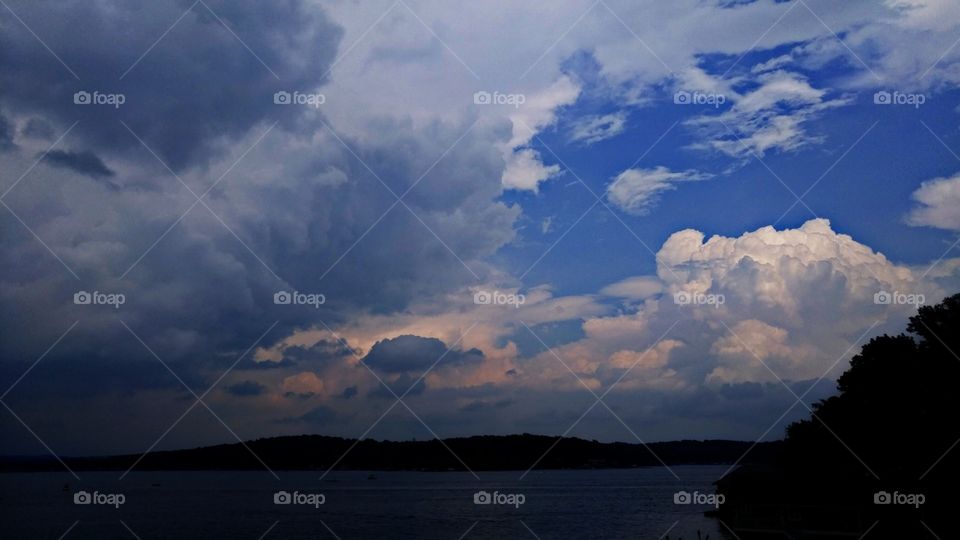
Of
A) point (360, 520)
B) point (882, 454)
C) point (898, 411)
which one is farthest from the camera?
point (360, 520)

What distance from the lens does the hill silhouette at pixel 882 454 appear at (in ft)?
116

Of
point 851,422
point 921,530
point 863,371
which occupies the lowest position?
point 921,530

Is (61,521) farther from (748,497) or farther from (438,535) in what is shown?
(748,497)

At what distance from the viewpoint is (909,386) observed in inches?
1697

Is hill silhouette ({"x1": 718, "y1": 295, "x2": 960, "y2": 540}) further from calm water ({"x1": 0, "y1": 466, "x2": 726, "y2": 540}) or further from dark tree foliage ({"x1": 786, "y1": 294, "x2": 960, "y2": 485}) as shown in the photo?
calm water ({"x1": 0, "y1": 466, "x2": 726, "y2": 540})

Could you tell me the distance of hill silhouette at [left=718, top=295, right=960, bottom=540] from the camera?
35312mm

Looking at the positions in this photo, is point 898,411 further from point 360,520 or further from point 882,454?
point 360,520

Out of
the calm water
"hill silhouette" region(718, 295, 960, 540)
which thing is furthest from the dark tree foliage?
the calm water

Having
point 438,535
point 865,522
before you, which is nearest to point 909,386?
point 865,522

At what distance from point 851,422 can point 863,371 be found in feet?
16.3

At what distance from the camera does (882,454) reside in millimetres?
40125

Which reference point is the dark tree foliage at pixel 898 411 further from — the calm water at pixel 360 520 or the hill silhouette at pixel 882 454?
the calm water at pixel 360 520

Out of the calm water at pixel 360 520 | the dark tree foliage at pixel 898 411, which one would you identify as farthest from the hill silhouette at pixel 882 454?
the calm water at pixel 360 520

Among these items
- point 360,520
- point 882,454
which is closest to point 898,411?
point 882,454
